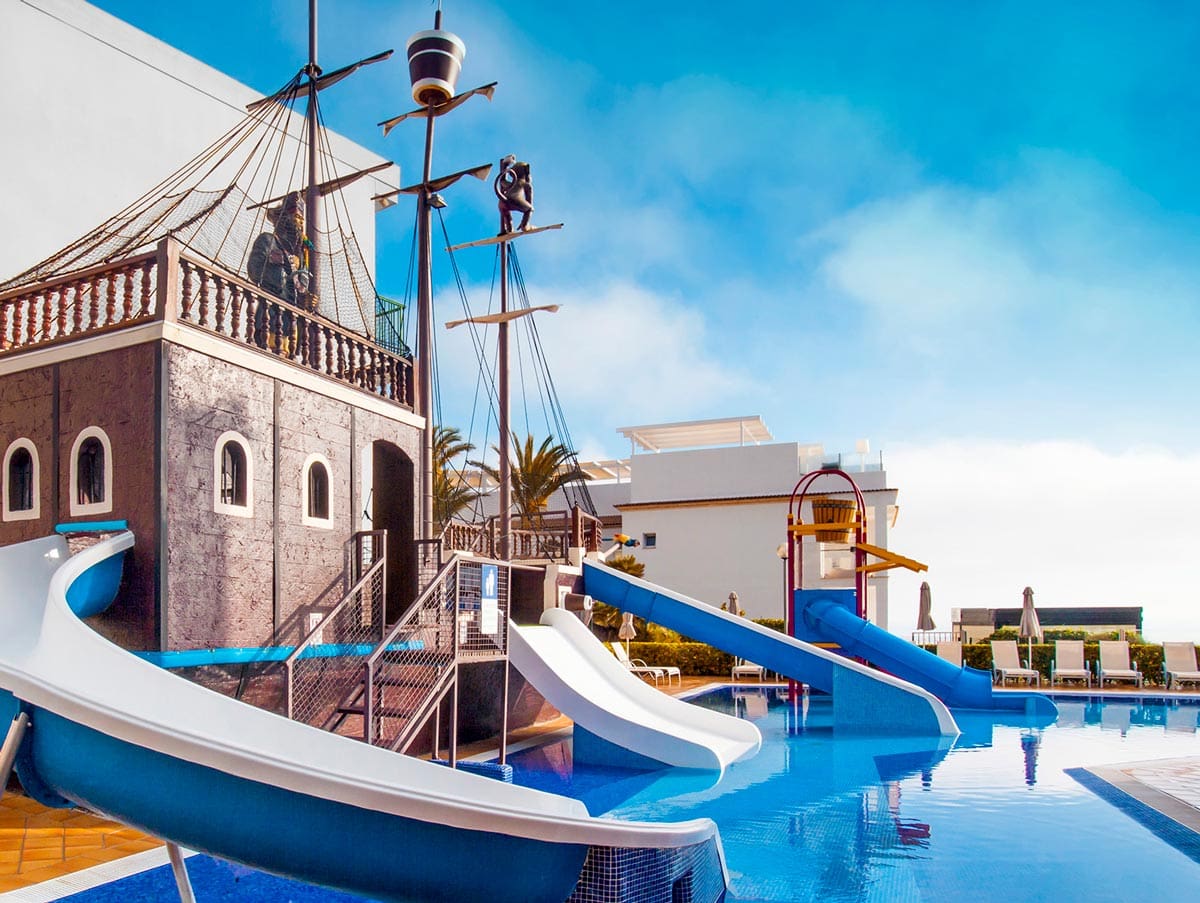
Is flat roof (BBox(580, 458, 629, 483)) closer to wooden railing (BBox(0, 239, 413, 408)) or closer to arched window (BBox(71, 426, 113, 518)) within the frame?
wooden railing (BBox(0, 239, 413, 408))

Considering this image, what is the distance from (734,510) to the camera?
33188 mm

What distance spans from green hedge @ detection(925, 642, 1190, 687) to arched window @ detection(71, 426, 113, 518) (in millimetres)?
19272

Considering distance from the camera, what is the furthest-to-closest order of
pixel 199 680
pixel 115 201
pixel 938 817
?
pixel 115 201, pixel 938 817, pixel 199 680

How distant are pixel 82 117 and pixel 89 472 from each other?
9430 millimetres

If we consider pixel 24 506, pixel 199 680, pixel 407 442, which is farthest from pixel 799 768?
pixel 24 506

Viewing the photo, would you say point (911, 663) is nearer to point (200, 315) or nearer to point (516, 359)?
point (516, 359)

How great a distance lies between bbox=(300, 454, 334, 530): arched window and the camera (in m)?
10.3

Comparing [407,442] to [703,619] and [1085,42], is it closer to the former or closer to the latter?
[703,619]

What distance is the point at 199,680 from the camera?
28.6 ft

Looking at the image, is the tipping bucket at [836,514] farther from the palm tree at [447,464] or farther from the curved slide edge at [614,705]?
the palm tree at [447,464]

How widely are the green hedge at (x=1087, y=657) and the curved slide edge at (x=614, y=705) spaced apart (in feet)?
38.4

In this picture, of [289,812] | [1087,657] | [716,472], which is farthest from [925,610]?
[289,812]

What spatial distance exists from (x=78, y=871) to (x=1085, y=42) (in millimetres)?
14144

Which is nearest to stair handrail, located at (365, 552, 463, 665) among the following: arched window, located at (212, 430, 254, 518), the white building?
arched window, located at (212, 430, 254, 518)
